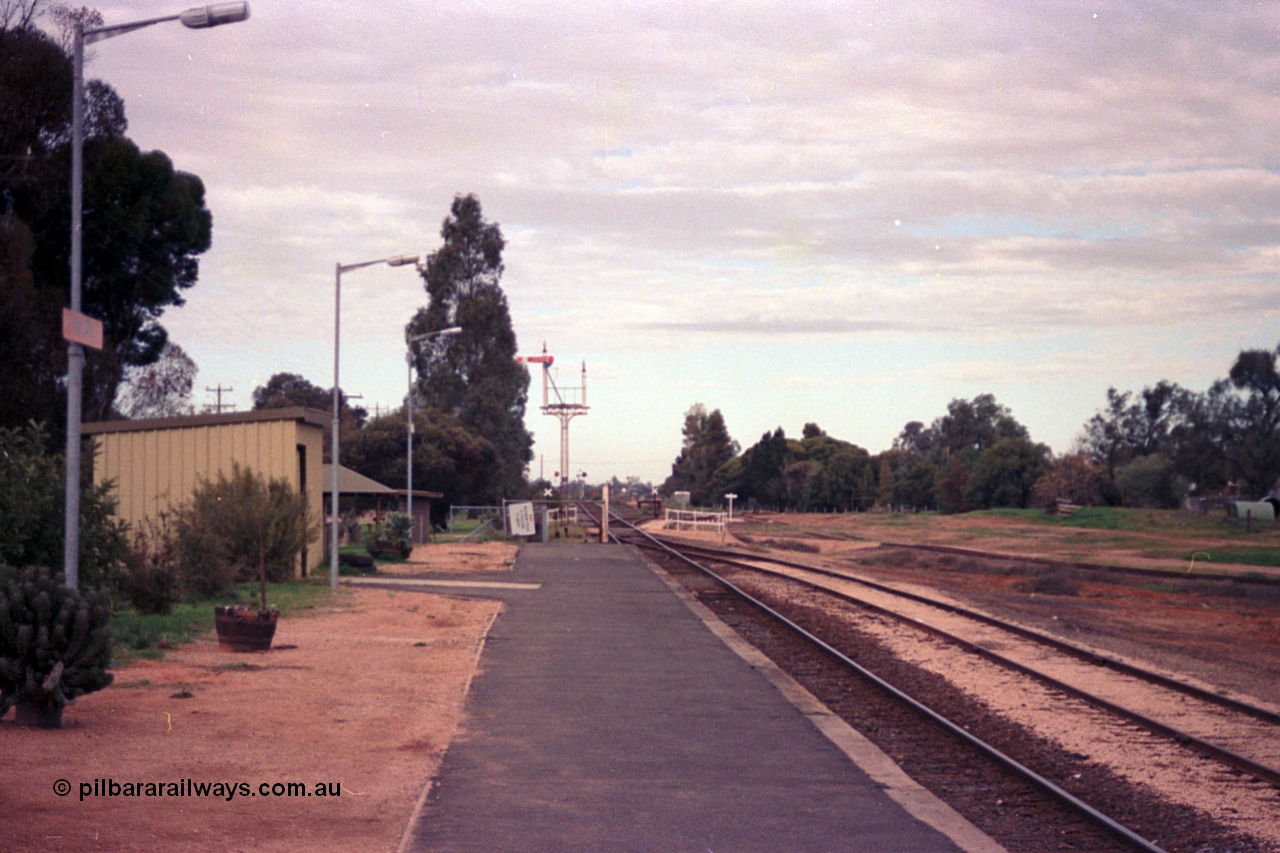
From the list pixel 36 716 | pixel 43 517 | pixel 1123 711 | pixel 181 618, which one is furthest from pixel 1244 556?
pixel 36 716

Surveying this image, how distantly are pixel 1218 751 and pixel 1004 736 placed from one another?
1.89 metres

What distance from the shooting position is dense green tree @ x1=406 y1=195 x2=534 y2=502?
64.5 metres

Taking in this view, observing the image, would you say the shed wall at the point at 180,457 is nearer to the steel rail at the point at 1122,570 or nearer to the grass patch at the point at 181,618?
the grass patch at the point at 181,618

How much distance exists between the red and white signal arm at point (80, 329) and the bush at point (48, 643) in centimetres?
208

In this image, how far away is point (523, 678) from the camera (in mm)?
13781

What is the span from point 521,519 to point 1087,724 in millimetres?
41895

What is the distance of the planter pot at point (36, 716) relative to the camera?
31.8 feet

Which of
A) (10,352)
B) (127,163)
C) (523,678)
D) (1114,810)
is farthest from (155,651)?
(127,163)

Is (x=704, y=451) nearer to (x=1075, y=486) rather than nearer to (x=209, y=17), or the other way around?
(x=1075, y=486)

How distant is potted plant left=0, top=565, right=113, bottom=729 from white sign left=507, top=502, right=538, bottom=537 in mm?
42591

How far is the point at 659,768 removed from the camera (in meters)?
9.19

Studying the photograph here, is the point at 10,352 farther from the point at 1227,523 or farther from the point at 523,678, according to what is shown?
the point at 1227,523

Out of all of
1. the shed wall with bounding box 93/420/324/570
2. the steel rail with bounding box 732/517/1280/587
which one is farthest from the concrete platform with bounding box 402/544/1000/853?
the steel rail with bounding box 732/517/1280/587

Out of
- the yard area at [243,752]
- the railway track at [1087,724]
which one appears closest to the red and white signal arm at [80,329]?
the yard area at [243,752]
